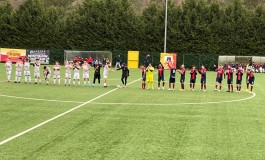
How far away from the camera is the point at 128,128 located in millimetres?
14188

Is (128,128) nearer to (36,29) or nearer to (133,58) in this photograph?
(133,58)

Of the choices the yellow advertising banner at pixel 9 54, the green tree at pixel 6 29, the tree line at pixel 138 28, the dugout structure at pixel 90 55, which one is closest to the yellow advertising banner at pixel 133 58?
the dugout structure at pixel 90 55

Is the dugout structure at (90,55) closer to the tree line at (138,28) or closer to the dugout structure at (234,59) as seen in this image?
the tree line at (138,28)

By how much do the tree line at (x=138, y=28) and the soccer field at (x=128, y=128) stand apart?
149ft

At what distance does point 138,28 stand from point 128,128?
5718cm

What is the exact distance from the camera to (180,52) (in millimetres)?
68375

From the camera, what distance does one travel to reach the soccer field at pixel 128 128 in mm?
10898

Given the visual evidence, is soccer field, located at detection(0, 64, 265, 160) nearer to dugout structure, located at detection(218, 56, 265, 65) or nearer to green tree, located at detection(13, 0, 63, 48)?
dugout structure, located at detection(218, 56, 265, 65)

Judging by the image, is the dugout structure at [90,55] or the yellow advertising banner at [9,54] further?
the yellow advertising banner at [9,54]

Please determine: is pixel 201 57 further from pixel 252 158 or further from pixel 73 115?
pixel 252 158

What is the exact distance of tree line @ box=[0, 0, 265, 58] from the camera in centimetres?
6750

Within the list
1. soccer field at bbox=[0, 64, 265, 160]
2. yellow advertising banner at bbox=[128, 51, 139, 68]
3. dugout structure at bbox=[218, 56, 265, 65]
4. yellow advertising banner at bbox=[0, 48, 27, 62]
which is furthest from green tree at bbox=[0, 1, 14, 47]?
soccer field at bbox=[0, 64, 265, 160]

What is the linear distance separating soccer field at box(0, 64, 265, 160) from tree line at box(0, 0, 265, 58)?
45361mm

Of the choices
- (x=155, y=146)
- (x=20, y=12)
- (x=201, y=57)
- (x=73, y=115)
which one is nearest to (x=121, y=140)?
(x=155, y=146)
